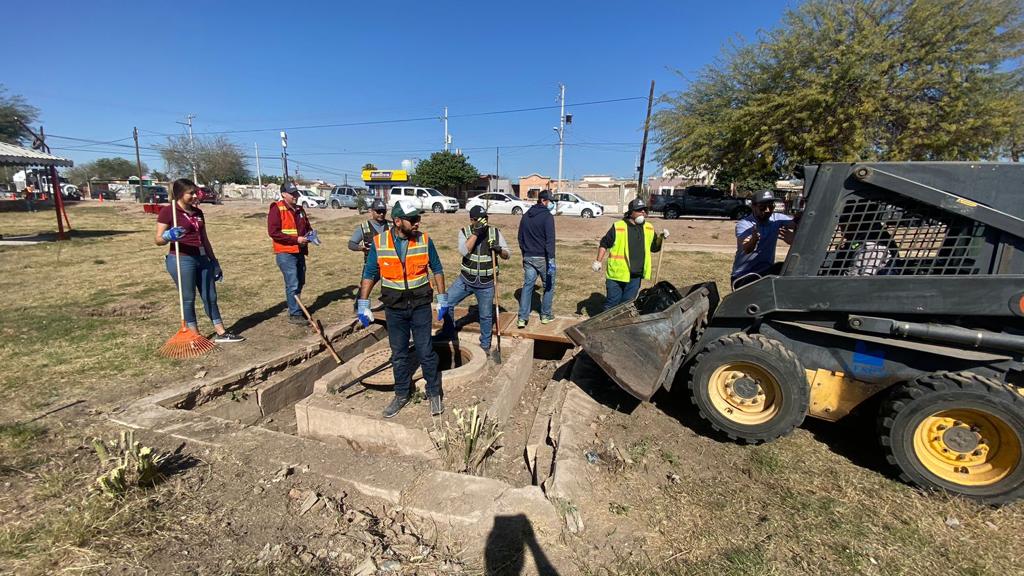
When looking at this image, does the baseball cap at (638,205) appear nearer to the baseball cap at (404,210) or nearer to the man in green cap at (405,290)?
the man in green cap at (405,290)

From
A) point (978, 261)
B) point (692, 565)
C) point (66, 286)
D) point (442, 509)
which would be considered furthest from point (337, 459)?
point (66, 286)

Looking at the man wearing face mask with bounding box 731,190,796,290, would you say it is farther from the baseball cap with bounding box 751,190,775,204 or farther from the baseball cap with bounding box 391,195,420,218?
the baseball cap with bounding box 391,195,420,218

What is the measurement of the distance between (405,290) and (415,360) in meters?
1.43

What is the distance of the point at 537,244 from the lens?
544 cm

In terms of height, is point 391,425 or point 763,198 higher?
point 763,198

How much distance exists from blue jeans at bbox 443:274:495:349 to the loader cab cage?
2.91 metres

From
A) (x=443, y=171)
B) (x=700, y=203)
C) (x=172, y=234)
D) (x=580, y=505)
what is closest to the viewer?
(x=580, y=505)

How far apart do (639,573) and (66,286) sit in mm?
9832

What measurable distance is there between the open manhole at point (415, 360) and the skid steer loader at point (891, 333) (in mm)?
1664

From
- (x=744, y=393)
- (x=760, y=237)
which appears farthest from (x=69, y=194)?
(x=744, y=393)

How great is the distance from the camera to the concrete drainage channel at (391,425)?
265cm

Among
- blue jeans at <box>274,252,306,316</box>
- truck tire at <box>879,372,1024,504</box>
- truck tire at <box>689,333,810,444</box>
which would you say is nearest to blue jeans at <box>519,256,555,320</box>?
truck tire at <box>689,333,810,444</box>

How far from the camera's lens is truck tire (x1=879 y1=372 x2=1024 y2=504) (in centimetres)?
258

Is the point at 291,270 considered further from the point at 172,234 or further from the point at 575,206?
the point at 575,206
